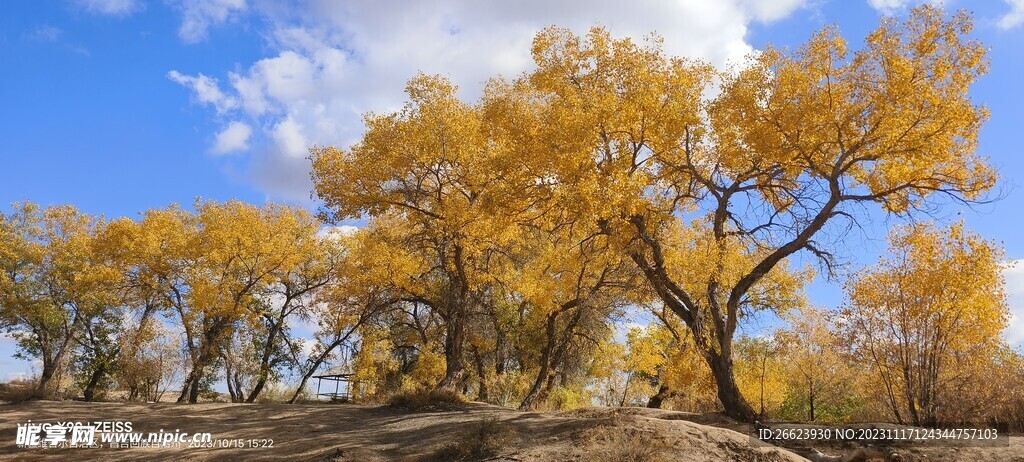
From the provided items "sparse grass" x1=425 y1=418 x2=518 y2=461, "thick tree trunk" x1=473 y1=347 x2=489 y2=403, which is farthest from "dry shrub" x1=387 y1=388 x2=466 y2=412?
"sparse grass" x1=425 y1=418 x2=518 y2=461

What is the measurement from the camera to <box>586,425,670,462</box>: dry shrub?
8.74 meters

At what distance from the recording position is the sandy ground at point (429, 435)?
9375 mm

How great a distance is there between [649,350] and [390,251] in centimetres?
1098

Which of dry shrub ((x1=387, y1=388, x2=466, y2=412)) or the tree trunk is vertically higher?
dry shrub ((x1=387, y1=388, x2=466, y2=412))

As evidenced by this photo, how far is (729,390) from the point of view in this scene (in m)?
13.2

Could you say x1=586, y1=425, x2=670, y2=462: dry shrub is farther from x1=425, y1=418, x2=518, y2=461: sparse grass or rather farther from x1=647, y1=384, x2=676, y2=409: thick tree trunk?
x1=647, y1=384, x2=676, y2=409: thick tree trunk

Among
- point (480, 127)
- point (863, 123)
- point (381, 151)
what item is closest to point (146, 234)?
point (381, 151)

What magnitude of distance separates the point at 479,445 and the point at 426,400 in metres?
6.45

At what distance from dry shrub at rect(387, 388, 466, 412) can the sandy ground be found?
0.44 m

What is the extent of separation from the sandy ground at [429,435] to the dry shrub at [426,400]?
17.2 inches

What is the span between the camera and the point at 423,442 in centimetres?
1121

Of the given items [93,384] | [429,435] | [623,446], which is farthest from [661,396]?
[93,384]

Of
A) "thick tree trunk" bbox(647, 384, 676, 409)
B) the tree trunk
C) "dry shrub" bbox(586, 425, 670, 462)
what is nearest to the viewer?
"dry shrub" bbox(586, 425, 670, 462)

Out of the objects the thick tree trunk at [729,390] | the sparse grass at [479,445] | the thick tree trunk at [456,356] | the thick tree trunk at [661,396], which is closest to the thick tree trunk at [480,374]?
the thick tree trunk at [456,356]
